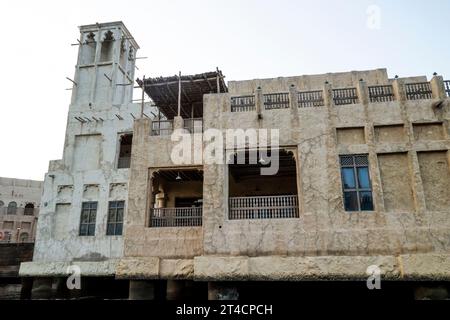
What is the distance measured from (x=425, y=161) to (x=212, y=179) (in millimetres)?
7436

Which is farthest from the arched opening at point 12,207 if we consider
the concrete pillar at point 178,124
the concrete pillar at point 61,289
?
the concrete pillar at point 178,124

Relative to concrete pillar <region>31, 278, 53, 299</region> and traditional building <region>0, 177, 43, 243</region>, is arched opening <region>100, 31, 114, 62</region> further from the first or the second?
traditional building <region>0, 177, 43, 243</region>

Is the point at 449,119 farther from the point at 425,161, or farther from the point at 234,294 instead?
the point at 234,294

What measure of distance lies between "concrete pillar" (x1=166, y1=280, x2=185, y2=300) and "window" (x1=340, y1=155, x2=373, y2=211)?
6.70 m

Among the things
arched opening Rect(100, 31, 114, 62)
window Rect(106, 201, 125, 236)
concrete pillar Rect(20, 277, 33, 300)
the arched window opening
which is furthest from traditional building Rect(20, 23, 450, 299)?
the arched window opening

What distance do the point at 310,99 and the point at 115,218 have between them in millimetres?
13181

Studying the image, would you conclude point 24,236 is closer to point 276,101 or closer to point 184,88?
point 184,88

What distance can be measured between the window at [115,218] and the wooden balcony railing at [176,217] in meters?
6.83

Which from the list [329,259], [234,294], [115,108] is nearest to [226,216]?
[234,294]

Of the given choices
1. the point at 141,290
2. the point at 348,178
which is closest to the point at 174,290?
the point at 141,290

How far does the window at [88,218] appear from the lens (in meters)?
19.7

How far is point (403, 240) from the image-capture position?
1071 cm

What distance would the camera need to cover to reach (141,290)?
12.4m
